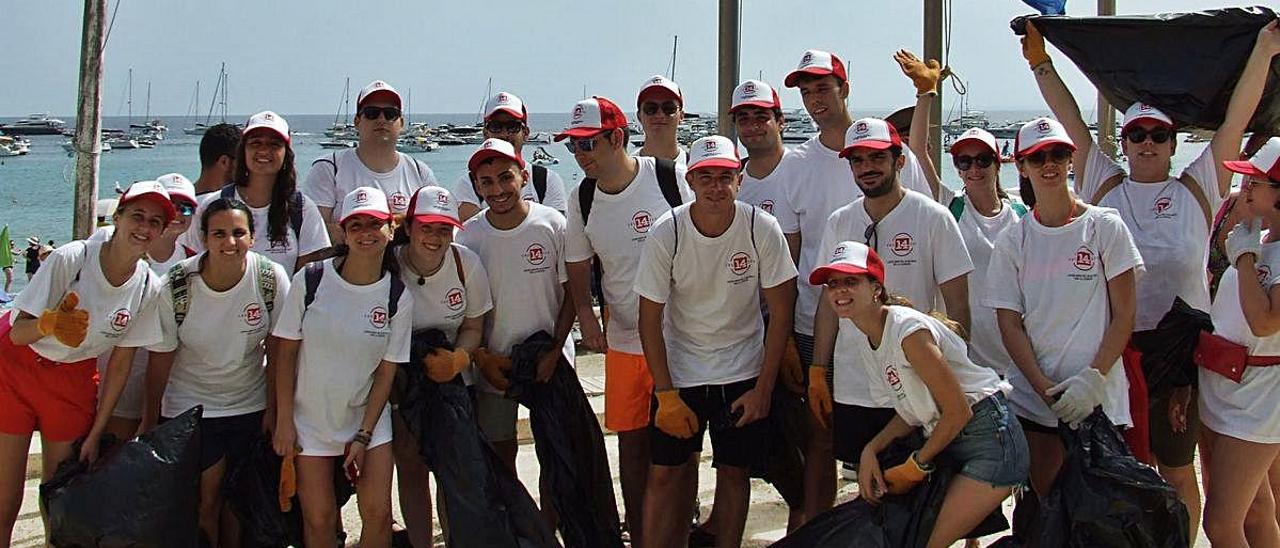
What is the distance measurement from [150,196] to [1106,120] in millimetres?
7446

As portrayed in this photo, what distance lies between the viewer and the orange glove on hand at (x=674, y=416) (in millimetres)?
4445

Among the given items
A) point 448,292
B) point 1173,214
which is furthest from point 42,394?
point 1173,214

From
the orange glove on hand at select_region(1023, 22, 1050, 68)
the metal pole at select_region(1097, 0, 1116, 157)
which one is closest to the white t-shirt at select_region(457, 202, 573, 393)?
the orange glove on hand at select_region(1023, 22, 1050, 68)

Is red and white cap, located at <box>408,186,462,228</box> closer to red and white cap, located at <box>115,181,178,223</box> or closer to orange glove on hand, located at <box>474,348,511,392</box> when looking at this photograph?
orange glove on hand, located at <box>474,348,511,392</box>

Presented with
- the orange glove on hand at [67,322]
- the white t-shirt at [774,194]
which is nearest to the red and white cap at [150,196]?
the orange glove on hand at [67,322]

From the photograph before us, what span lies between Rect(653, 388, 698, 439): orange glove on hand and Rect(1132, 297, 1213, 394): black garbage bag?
→ 1.75 meters

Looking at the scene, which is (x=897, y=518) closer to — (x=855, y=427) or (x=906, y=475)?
(x=906, y=475)

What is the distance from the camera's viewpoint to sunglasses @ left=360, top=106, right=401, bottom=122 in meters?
5.18

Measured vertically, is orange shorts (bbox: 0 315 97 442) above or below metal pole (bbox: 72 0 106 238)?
below

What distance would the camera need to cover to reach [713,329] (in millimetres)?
4500

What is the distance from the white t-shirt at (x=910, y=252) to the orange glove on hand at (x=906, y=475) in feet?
1.28

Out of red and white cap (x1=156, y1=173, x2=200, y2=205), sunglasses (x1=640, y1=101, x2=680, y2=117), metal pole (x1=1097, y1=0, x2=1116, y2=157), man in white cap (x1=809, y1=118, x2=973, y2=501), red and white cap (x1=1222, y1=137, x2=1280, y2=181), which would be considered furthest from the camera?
metal pole (x1=1097, y1=0, x2=1116, y2=157)

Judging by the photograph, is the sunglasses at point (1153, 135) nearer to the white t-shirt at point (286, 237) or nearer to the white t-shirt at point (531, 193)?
the white t-shirt at point (531, 193)

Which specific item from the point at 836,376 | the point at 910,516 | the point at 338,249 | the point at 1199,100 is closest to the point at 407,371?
the point at 338,249
